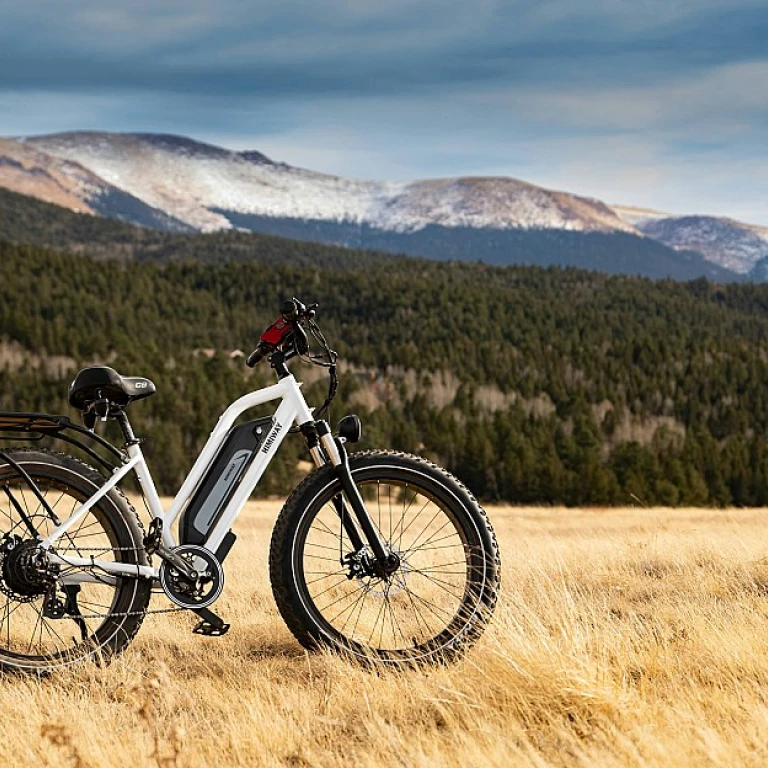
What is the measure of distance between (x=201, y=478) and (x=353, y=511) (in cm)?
80

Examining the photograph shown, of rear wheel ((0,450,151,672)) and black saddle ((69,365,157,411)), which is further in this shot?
black saddle ((69,365,157,411))

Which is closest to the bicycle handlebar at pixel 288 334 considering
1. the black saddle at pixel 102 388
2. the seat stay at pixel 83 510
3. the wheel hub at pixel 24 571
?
the black saddle at pixel 102 388

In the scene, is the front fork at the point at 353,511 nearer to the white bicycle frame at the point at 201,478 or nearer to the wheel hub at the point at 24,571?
the white bicycle frame at the point at 201,478

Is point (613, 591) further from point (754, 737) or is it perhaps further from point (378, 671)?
point (754, 737)

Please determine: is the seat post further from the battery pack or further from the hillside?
the hillside

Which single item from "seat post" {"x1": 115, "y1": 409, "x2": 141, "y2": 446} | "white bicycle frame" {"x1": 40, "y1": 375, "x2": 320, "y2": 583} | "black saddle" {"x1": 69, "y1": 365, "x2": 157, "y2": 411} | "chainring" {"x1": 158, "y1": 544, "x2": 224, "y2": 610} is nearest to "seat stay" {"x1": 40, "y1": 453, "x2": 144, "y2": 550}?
"white bicycle frame" {"x1": 40, "y1": 375, "x2": 320, "y2": 583}

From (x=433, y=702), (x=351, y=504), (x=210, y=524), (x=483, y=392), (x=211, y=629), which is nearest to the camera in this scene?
(x=433, y=702)

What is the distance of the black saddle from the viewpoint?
15.9 feet

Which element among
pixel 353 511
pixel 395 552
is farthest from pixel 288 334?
pixel 395 552

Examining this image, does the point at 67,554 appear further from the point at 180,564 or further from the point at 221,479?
the point at 221,479

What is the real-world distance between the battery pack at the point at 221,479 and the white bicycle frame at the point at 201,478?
0.08 ft

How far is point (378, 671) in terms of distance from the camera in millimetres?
4574

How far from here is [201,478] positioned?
4.87m

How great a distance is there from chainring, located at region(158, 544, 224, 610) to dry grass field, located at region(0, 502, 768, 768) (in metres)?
0.35
